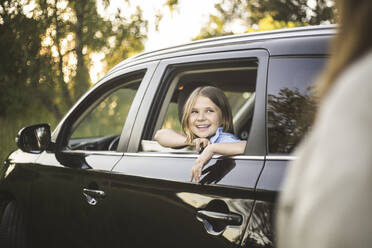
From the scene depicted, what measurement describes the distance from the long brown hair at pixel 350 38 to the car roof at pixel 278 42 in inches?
37.3

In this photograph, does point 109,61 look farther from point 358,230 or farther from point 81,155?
point 358,230

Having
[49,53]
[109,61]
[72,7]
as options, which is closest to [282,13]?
[109,61]

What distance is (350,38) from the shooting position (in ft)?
2.39

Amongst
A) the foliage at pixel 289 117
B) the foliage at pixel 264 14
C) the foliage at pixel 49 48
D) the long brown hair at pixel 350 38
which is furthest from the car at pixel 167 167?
the foliage at pixel 264 14

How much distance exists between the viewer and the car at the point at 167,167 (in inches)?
66.0

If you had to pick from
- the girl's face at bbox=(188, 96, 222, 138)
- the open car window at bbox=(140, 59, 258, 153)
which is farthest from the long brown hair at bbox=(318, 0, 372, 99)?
the girl's face at bbox=(188, 96, 222, 138)

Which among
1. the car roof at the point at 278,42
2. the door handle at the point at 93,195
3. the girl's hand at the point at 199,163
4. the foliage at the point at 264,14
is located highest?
the foliage at the point at 264,14

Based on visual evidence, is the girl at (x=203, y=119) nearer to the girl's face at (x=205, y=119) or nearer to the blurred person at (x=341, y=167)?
the girl's face at (x=205, y=119)

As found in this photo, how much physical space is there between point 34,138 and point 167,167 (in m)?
1.51

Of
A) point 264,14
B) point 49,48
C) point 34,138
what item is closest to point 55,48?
point 49,48

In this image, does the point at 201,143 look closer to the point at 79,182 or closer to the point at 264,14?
the point at 79,182

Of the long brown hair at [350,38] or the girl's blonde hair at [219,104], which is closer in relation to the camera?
the long brown hair at [350,38]

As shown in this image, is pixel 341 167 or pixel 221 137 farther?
pixel 221 137

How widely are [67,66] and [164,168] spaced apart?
240 inches
